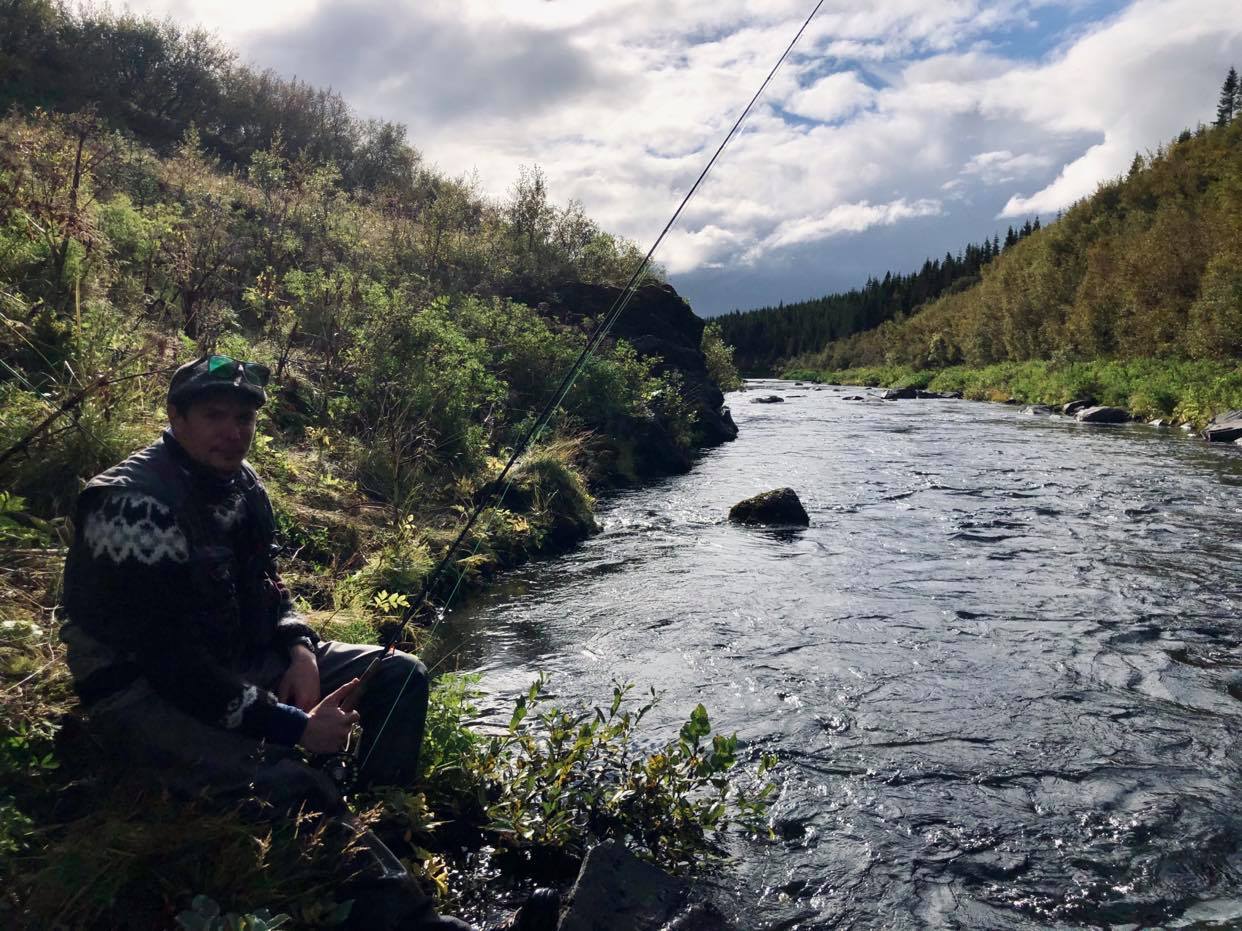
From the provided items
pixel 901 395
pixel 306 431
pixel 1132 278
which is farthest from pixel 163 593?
pixel 901 395

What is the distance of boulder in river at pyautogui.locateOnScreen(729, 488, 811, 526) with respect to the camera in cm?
1191

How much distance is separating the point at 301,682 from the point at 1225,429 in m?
22.4

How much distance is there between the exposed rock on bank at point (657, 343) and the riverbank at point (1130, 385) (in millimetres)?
12938

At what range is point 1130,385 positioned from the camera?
28.5 m

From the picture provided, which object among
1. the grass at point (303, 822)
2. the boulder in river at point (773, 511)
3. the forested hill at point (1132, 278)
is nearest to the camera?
the grass at point (303, 822)

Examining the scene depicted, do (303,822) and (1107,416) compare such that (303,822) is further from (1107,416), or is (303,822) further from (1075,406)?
(1075,406)

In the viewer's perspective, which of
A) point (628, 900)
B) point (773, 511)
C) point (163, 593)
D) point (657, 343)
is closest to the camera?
point (163, 593)

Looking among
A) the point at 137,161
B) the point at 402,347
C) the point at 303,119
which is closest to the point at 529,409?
the point at 402,347

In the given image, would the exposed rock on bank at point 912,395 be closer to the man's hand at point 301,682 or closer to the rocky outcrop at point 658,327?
the rocky outcrop at point 658,327

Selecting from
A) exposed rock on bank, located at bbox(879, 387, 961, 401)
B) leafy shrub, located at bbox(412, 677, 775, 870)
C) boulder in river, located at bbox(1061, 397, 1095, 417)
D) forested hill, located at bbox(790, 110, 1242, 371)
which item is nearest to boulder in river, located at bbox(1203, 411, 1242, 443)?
forested hill, located at bbox(790, 110, 1242, 371)

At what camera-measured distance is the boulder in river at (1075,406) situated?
2931 centimetres

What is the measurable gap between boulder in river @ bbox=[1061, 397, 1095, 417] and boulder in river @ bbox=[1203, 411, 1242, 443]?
8458 millimetres

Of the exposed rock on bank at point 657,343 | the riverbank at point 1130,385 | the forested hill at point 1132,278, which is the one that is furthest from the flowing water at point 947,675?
the forested hill at point 1132,278

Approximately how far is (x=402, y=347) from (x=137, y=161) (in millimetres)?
10298
